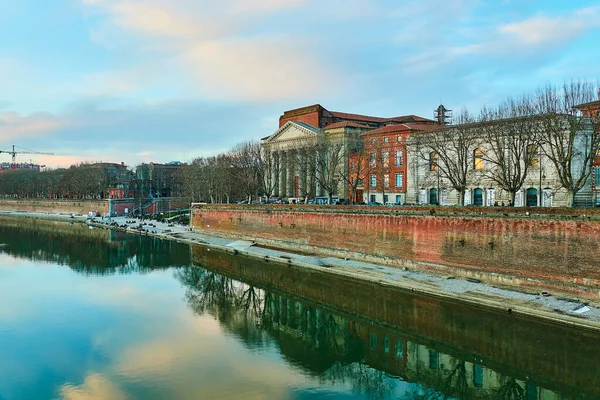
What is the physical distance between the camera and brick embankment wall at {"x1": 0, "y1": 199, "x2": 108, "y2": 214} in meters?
84.8

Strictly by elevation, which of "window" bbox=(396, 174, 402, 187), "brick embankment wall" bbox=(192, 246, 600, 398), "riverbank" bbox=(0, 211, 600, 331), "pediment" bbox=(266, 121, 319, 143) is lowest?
"brick embankment wall" bbox=(192, 246, 600, 398)

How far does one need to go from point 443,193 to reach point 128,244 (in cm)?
3276

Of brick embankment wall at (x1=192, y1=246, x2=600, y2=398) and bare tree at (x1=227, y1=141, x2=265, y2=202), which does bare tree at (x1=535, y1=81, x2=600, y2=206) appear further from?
bare tree at (x1=227, y1=141, x2=265, y2=202)

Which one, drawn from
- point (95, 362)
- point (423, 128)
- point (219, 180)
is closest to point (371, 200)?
point (423, 128)

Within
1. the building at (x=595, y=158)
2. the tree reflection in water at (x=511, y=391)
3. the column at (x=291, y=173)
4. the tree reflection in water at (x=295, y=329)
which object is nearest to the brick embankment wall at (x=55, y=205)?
the column at (x=291, y=173)

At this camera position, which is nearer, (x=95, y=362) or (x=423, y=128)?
(x=95, y=362)

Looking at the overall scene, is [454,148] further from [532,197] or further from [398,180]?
[398,180]

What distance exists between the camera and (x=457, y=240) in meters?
27.7

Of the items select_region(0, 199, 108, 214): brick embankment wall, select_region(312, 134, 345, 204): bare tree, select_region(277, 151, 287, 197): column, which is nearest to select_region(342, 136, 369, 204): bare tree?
select_region(312, 134, 345, 204): bare tree

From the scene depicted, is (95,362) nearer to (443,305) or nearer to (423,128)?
(443,305)

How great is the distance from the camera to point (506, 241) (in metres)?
25.2

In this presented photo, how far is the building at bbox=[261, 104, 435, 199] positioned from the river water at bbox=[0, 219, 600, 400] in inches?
817

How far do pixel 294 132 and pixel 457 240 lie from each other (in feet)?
114

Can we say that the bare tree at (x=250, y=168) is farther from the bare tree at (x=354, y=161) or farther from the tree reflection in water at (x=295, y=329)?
the tree reflection in water at (x=295, y=329)
